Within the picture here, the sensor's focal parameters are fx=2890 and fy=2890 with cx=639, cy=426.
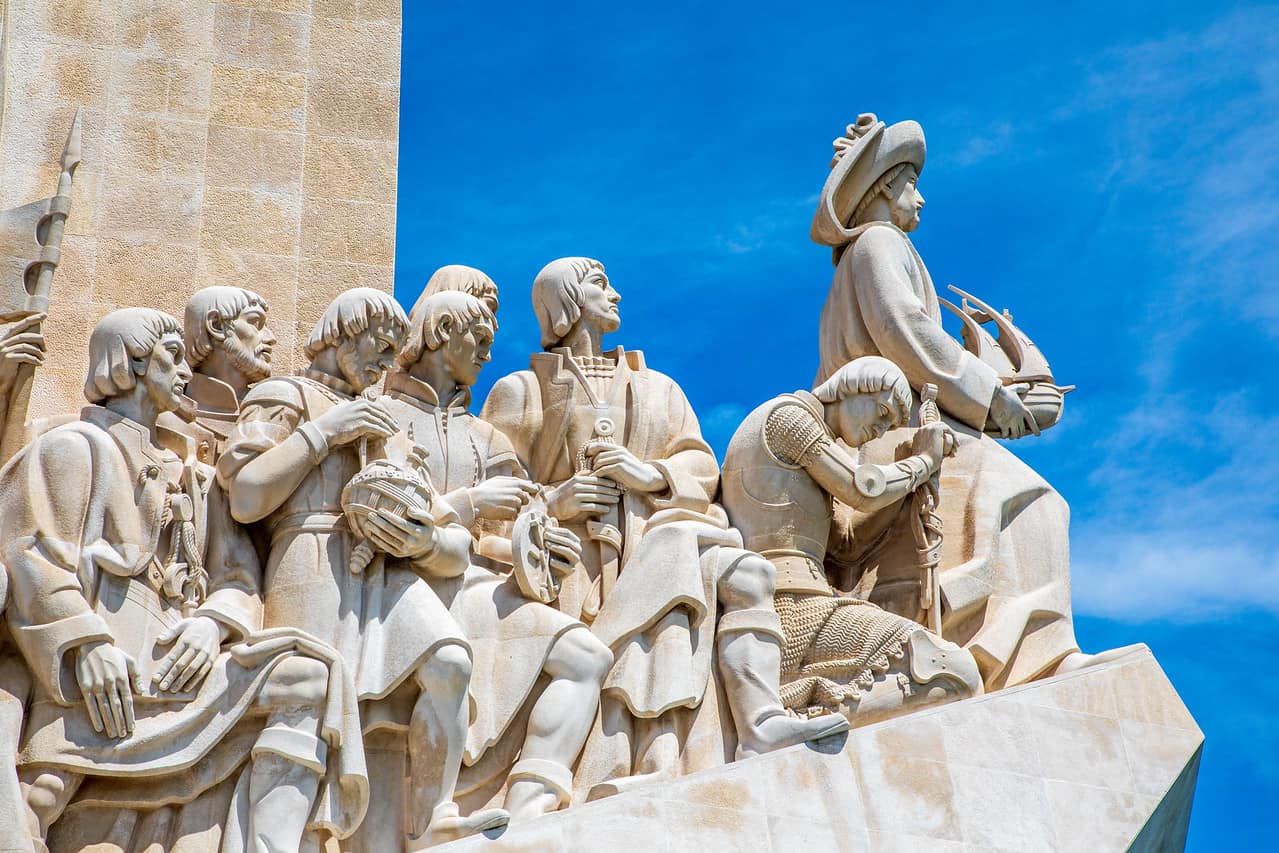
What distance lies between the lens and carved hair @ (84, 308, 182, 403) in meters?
11.8

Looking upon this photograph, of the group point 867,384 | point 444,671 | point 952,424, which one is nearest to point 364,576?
point 444,671

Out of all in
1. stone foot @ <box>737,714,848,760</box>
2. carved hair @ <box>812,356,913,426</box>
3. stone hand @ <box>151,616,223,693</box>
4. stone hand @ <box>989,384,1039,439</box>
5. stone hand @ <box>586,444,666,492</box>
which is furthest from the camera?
stone hand @ <box>989,384,1039,439</box>

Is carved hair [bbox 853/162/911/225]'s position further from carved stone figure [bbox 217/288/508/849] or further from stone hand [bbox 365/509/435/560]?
stone hand [bbox 365/509/435/560]

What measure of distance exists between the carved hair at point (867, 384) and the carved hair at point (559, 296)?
3.82ft

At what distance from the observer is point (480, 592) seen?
12.1 m

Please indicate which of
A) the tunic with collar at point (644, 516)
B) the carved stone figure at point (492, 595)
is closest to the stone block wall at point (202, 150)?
the carved stone figure at point (492, 595)

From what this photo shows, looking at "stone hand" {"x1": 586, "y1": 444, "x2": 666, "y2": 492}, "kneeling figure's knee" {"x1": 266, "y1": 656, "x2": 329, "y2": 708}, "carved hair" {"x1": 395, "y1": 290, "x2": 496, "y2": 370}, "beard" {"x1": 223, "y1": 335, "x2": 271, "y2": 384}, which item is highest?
"carved hair" {"x1": 395, "y1": 290, "x2": 496, "y2": 370}

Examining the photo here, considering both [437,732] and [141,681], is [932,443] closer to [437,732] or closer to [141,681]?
[437,732]

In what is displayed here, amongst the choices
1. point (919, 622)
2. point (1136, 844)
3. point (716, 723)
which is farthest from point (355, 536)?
point (1136, 844)

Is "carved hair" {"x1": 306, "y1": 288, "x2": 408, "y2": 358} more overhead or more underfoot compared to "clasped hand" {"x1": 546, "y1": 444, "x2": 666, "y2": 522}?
more overhead

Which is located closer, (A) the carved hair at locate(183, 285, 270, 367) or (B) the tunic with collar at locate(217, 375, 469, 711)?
(B) the tunic with collar at locate(217, 375, 469, 711)

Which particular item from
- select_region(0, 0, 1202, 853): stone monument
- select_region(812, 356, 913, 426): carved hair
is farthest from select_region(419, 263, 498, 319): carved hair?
select_region(812, 356, 913, 426): carved hair

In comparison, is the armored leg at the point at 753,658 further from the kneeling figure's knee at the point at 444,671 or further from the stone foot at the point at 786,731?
the kneeling figure's knee at the point at 444,671

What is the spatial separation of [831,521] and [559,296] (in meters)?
1.60
